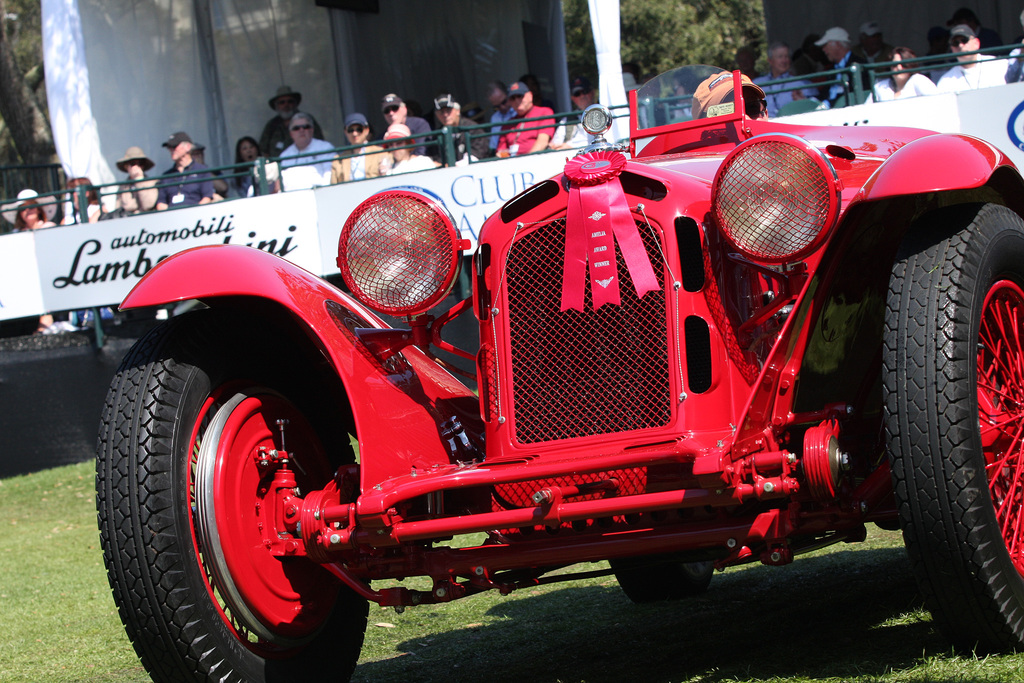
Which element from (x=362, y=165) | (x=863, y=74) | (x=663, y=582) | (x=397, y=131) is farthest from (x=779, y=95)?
(x=663, y=582)

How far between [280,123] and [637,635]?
10.8 meters

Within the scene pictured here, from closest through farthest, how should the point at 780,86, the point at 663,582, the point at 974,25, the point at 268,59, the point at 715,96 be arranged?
the point at 715,96 → the point at 663,582 → the point at 974,25 → the point at 780,86 → the point at 268,59

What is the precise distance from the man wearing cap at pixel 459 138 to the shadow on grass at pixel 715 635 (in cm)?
634

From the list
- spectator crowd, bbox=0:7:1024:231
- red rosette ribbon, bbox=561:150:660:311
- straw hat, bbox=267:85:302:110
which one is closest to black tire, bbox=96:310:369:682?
red rosette ribbon, bbox=561:150:660:311

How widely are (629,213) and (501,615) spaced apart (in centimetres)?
235

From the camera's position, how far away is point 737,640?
4.11 metres

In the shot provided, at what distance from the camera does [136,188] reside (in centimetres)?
1214

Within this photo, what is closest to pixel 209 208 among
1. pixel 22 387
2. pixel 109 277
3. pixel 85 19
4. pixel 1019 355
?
pixel 109 277

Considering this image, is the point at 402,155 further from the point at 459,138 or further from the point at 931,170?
the point at 931,170

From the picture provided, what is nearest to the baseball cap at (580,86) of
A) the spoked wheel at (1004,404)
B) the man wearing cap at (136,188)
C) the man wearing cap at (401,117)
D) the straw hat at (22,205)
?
the man wearing cap at (401,117)

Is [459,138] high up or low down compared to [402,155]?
up

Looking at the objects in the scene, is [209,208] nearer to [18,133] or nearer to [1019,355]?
[1019,355]

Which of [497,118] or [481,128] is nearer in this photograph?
[481,128]

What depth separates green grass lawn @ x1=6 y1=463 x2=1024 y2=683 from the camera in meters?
3.53
